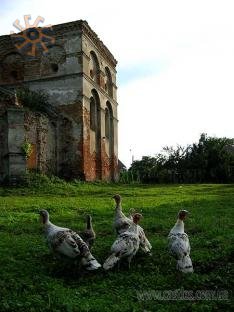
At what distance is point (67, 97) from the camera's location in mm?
30281

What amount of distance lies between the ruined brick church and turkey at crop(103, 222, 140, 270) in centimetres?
1785

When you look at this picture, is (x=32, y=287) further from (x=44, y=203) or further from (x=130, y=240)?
(x=44, y=203)

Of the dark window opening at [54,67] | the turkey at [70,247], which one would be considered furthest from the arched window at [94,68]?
the turkey at [70,247]

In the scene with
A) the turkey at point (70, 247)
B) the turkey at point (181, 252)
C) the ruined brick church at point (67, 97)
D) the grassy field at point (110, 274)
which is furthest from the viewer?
the ruined brick church at point (67, 97)

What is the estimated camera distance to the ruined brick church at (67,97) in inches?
1101

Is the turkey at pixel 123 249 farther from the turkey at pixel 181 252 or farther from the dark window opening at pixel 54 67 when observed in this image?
the dark window opening at pixel 54 67

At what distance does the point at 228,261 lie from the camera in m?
8.52

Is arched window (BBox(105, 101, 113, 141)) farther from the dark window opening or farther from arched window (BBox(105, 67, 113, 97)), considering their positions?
the dark window opening

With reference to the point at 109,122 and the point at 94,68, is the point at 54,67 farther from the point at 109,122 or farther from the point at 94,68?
the point at 109,122

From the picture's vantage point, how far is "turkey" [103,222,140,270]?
7.71m

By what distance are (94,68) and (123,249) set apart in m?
26.9

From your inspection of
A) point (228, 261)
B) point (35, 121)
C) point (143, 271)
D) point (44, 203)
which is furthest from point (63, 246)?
point (35, 121)

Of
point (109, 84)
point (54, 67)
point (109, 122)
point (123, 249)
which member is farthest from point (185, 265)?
point (109, 84)

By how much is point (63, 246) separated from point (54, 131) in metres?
22.2
